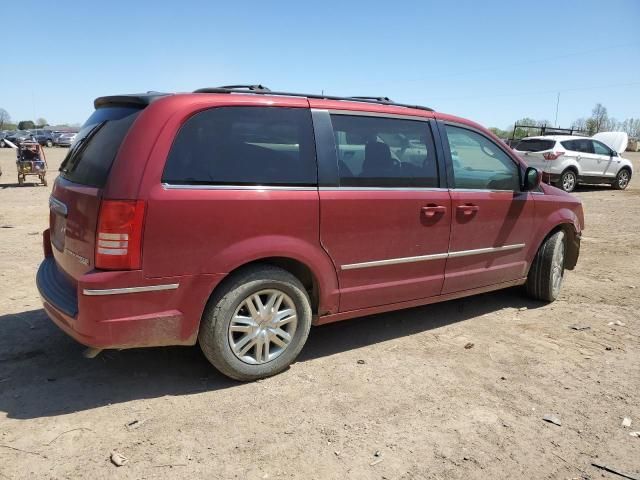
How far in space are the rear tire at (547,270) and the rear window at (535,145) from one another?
11.3m

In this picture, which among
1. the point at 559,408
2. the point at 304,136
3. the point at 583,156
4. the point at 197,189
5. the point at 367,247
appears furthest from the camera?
the point at 583,156

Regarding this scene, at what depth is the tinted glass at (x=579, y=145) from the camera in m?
15.7

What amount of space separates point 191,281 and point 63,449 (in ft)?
3.55

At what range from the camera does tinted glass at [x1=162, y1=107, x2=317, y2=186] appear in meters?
3.08

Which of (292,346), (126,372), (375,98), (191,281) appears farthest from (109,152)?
(375,98)

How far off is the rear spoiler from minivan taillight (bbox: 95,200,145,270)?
706 mm

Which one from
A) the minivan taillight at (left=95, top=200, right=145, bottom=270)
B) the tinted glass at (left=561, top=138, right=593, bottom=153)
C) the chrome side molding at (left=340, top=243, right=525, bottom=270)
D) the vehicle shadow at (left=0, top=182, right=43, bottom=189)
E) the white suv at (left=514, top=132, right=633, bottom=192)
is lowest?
the vehicle shadow at (left=0, top=182, right=43, bottom=189)

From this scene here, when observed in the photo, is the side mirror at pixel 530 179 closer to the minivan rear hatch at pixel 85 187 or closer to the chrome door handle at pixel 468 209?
the chrome door handle at pixel 468 209

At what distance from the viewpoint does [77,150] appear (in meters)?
3.62

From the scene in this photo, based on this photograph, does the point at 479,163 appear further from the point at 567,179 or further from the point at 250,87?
the point at 567,179

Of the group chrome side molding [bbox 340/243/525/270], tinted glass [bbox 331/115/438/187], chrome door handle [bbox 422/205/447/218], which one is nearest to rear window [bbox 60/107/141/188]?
tinted glass [bbox 331/115/438/187]

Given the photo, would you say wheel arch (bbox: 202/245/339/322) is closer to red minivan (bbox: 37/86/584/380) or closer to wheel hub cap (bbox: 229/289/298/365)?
red minivan (bbox: 37/86/584/380)

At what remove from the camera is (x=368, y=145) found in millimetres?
3859

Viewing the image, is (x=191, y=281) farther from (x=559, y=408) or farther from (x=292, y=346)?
(x=559, y=408)
